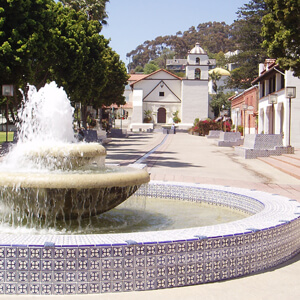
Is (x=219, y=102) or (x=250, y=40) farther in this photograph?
(x=219, y=102)

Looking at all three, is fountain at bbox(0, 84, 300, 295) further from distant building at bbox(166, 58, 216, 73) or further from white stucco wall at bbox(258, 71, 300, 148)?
distant building at bbox(166, 58, 216, 73)

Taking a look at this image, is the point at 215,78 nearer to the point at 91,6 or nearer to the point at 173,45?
the point at 91,6

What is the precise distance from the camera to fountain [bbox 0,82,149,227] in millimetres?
5691

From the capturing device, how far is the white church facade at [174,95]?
80375 millimetres

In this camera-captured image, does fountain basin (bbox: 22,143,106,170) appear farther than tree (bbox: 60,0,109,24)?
No

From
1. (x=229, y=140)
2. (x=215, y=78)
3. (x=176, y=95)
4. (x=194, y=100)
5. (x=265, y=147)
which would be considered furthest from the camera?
(x=215, y=78)

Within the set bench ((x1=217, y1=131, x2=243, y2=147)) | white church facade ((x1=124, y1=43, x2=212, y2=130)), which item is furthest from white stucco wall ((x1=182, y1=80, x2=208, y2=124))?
bench ((x1=217, y1=131, x2=243, y2=147))

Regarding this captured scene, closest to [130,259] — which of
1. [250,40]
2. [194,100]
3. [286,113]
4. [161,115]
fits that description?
[286,113]

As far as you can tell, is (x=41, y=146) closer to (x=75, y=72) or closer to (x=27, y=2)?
(x=27, y=2)

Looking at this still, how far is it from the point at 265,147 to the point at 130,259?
1930cm

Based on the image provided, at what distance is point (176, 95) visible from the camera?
8256 cm

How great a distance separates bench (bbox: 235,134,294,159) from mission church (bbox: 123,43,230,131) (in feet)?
187

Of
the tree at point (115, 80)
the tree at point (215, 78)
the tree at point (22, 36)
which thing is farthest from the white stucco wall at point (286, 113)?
the tree at point (215, 78)

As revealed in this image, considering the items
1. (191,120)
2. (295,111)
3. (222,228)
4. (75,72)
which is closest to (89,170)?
(222,228)
